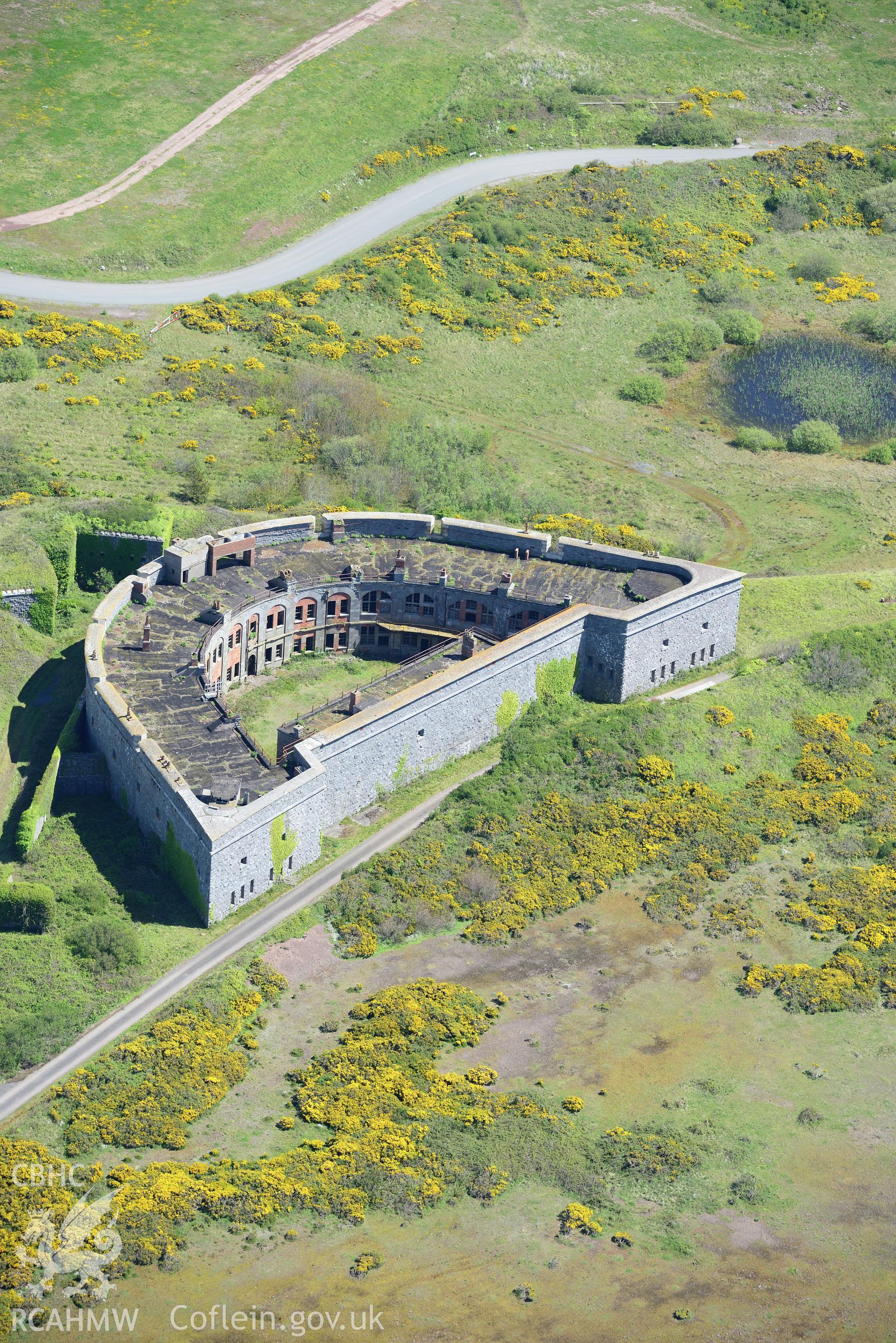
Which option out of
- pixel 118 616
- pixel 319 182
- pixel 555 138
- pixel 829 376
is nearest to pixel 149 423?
pixel 118 616

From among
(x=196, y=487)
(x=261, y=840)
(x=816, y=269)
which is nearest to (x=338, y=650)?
(x=196, y=487)

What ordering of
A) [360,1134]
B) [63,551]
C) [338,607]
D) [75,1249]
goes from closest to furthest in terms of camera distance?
[75,1249] → [360,1134] → [338,607] → [63,551]

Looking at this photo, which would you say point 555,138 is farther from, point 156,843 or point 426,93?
point 156,843

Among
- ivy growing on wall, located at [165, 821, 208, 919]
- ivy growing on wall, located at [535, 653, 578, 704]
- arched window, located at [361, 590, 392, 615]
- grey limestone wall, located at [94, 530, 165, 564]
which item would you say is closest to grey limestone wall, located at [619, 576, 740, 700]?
ivy growing on wall, located at [535, 653, 578, 704]

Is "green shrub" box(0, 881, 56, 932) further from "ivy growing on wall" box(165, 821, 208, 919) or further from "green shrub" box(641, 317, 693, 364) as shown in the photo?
"green shrub" box(641, 317, 693, 364)

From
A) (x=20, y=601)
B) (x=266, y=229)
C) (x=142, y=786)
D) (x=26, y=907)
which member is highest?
(x=266, y=229)

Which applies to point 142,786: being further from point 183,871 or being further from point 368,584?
point 368,584
